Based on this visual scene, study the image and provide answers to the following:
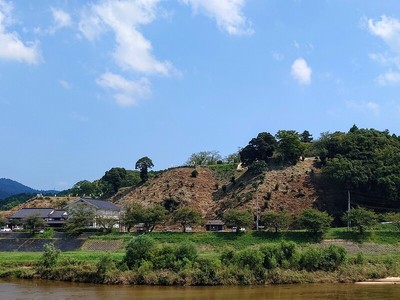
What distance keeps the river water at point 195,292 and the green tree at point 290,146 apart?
158 ft

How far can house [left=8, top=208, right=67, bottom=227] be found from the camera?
3095 inches

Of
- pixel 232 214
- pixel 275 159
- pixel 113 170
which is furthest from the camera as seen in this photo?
pixel 113 170

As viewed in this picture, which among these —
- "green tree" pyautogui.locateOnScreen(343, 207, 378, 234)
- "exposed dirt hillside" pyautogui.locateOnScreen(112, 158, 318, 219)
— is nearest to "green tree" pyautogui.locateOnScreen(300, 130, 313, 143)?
"exposed dirt hillside" pyautogui.locateOnScreen(112, 158, 318, 219)

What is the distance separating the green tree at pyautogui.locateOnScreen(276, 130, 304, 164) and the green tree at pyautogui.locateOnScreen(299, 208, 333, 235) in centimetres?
3012

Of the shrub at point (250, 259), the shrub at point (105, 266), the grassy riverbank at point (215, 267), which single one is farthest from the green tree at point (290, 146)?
the shrub at point (105, 266)

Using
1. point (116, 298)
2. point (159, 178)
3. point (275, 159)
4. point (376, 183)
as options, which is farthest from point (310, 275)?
point (159, 178)

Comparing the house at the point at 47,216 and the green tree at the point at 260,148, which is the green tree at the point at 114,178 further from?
the green tree at the point at 260,148

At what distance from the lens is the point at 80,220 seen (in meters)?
65.0

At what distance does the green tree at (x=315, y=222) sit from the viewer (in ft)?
191

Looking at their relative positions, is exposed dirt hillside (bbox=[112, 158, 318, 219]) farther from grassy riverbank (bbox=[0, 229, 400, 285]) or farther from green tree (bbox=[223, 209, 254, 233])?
grassy riverbank (bbox=[0, 229, 400, 285])

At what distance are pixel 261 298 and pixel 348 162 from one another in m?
45.6

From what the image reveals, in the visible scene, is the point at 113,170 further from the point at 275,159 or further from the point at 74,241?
the point at 74,241

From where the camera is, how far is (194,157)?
343 ft

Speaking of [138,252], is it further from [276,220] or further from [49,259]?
[276,220]
